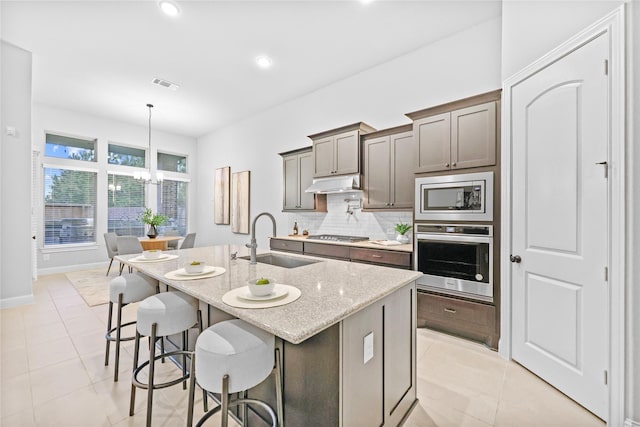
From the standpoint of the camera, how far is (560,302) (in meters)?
1.99

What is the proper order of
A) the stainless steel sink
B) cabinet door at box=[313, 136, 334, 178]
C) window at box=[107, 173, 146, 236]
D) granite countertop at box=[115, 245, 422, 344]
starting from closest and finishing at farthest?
granite countertop at box=[115, 245, 422, 344] < the stainless steel sink < cabinet door at box=[313, 136, 334, 178] < window at box=[107, 173, 146, 236]

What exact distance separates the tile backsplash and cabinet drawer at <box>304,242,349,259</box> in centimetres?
60

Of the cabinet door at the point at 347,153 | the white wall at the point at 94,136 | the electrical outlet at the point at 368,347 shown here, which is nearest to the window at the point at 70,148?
the white wall at the point at 94,136

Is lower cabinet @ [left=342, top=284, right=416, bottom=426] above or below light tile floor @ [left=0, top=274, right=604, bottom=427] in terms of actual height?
above

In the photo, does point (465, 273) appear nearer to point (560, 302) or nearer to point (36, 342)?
point (560, 302)

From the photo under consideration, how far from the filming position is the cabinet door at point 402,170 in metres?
3.26

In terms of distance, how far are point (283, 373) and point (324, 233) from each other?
318 cm

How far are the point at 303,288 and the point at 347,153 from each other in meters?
2.68

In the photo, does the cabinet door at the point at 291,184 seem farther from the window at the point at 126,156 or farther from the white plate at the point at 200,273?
the window at the point at 126,156

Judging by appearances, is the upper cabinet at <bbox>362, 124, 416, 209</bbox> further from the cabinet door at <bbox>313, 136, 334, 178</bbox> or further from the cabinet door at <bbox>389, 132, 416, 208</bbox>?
the cabinet door at <bbox>313, 136, 334, 178</bbox>

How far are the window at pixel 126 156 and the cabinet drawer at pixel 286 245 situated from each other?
4533 mm

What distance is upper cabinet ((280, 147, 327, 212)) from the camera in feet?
14.6

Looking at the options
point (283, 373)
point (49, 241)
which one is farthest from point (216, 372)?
point (49, 241)
